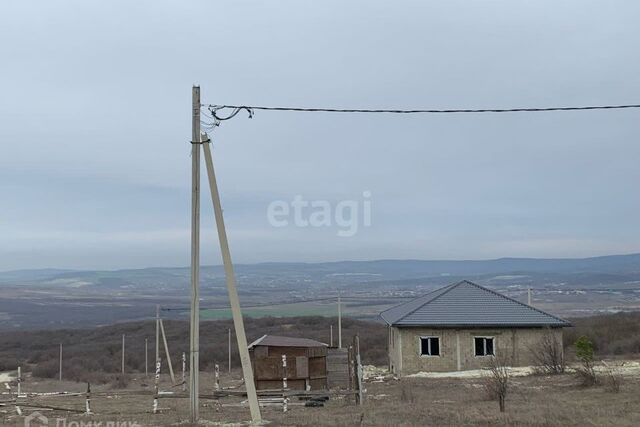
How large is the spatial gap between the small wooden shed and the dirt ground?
1.13 m

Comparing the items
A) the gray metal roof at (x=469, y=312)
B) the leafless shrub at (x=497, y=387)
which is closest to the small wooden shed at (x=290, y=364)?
the leafless shrub at (x=497, y=387)

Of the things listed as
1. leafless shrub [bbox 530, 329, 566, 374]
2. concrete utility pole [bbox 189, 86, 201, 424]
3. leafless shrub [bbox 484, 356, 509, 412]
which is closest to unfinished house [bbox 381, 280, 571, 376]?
leafless shrub [bbox 530, 329, 566, 374]

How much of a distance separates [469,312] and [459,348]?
5.34 ft

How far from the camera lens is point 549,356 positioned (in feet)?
96.2

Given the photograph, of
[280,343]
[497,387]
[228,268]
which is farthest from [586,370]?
[228,268]

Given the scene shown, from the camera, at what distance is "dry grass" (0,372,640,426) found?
46.7 ft

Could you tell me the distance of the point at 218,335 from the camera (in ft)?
203

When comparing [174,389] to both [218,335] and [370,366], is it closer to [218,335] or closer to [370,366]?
[370,366]

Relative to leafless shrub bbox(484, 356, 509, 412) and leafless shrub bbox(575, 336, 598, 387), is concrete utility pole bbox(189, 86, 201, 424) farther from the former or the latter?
leafless shrub bbox(575, 336, 598, 387)

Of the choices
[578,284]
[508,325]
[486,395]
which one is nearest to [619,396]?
[486,395]

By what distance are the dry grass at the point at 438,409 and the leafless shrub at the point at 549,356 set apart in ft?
12.5

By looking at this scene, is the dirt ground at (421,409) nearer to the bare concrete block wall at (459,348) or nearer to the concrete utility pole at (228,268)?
the concrete utility pole at (228,268)

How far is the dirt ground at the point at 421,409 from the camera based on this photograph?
46.9 ft

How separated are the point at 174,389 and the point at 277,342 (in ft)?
24.4
